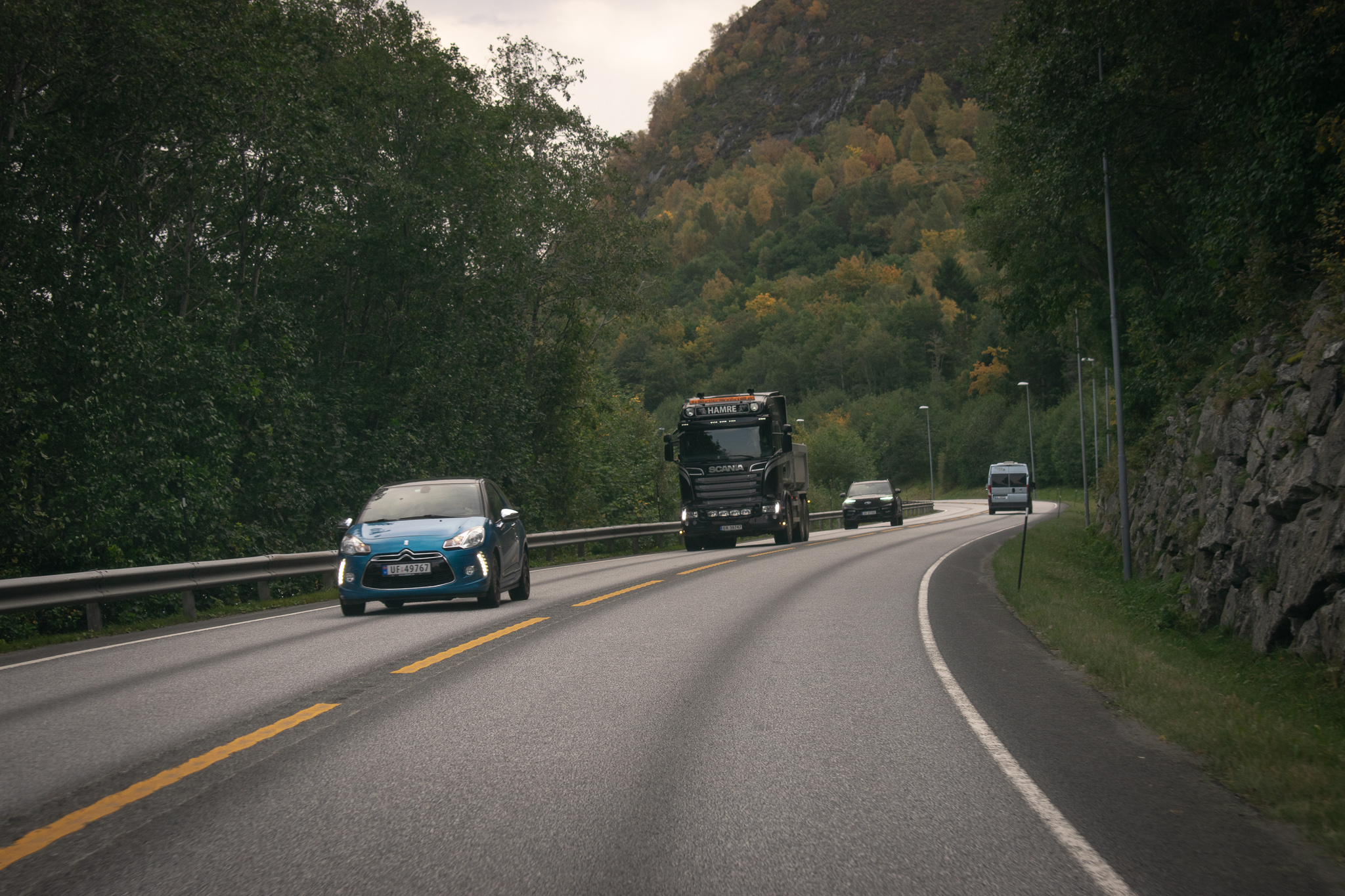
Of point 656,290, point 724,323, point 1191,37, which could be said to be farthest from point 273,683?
point 724,323

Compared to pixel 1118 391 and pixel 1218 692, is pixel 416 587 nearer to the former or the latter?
pixel 1218 692

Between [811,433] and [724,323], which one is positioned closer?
[811,433]

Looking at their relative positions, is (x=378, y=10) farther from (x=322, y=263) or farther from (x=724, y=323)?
(x=724, y=323)

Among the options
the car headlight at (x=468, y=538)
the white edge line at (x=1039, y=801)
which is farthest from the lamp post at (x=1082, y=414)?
the white edge line at (x=1039, y=801)

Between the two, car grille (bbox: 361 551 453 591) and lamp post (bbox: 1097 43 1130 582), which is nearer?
car grille (bbox: 361 551 453 591)

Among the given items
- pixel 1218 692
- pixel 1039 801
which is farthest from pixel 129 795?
pixel 1218 692

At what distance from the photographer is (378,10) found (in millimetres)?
32500

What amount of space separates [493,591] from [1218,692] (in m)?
8.72

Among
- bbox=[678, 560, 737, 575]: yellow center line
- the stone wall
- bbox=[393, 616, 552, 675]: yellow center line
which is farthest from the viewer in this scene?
bbox=[678, 560, 737, 575]: yellow center line

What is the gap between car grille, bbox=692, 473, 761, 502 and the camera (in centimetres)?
2883

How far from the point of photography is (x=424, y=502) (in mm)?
14750

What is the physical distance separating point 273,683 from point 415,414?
21.1 meters

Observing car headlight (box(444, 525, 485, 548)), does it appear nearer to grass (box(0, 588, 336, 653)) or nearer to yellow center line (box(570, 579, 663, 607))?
yellow center line (box(570, 579, 663, 607))

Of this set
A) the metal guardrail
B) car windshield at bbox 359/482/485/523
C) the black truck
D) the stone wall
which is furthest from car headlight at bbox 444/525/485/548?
the black truck
